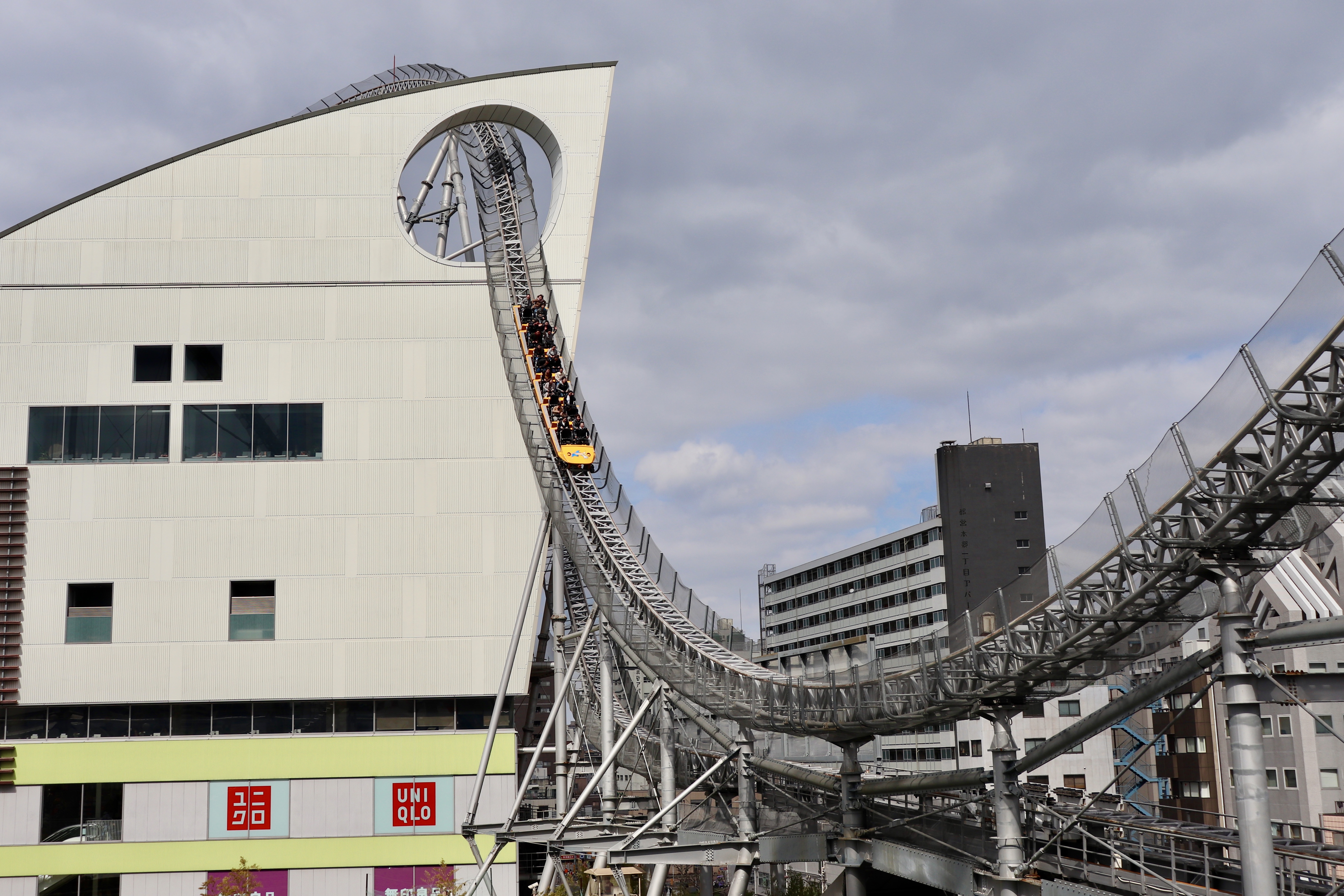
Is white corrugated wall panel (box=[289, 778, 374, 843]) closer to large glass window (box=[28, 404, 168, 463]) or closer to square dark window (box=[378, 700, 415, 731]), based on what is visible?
square dark window (box=[378, 700, 415, 731])

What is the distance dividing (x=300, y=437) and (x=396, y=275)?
512cm

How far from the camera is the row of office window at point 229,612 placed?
32.3m

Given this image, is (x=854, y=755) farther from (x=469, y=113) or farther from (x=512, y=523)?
(x=469, y=113)

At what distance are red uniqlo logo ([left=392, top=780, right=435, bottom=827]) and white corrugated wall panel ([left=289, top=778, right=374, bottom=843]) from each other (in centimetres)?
60

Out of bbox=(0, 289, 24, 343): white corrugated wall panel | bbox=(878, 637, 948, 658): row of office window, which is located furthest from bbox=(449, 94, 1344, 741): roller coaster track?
bbox=(0, 289, 24, 343): white corrugated wall panel

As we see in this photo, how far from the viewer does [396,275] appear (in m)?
34.3

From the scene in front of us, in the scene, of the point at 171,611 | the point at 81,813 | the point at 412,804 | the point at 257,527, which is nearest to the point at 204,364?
the point at 257,527

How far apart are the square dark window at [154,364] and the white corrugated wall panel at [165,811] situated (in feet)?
34.7

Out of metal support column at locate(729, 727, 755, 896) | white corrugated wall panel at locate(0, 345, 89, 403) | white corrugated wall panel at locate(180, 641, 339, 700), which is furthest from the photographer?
white corrugated wall panel at locate(0, 345, 89, 403)

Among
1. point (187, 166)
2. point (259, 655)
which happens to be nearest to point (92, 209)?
point (187, 166)

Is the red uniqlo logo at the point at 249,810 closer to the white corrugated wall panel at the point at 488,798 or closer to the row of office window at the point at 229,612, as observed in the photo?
the row of office window at the point at 229,612

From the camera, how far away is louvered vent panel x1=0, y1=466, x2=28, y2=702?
105 feet

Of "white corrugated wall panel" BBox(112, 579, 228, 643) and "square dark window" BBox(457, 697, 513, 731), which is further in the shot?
"square dark window" BBox(457, 697, 513, 731)

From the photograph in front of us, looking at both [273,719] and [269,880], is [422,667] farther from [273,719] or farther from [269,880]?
[269,880]
